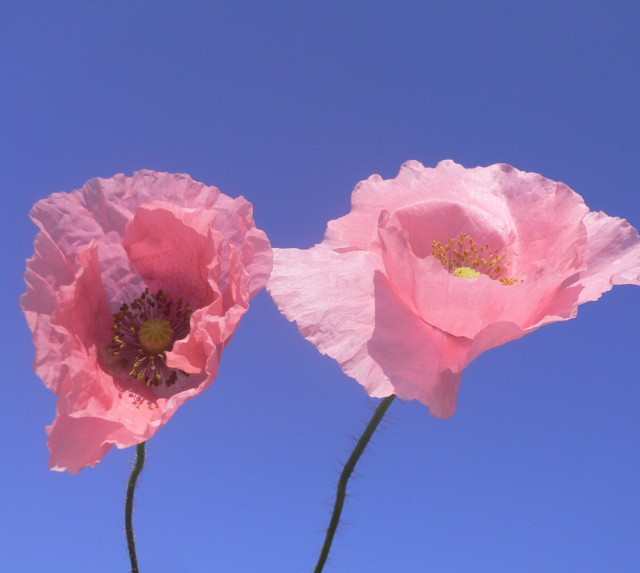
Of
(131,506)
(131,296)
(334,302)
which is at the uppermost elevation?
(131,296)

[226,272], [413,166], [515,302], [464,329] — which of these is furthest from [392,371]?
[413,166]

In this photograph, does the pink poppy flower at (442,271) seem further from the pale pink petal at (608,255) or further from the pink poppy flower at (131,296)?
the pink poppy flower at (131,296)

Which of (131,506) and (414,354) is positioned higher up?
(414,354)

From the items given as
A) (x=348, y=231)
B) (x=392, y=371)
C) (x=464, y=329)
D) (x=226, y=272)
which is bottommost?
(x=392, y=371)

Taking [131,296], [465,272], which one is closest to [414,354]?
[465,272]

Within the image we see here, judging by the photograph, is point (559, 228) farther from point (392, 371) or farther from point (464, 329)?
point (392, 371)

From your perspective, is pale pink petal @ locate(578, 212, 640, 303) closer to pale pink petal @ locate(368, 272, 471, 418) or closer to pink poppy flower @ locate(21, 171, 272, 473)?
pale pink petal @ locate(368, 272, 471, 418)

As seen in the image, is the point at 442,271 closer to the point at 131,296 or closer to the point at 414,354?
the point at 414,354

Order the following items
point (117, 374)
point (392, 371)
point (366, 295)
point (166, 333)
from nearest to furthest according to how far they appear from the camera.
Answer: point (392, 371)
point (366, 295)
point (117, 374)
point (166, 333)
